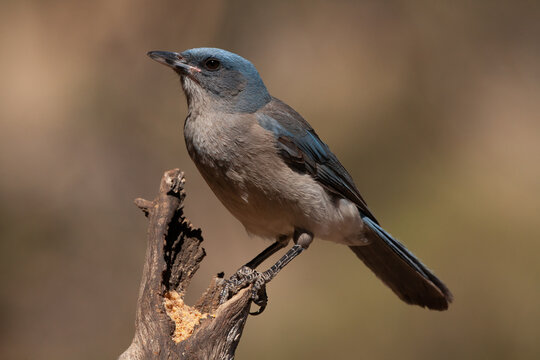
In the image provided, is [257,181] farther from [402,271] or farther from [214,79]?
[402,271]

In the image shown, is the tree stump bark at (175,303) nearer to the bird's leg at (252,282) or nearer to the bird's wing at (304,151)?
the bird's leg at (252,282)

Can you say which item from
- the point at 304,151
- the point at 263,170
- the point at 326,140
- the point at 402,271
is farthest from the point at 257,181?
the point at 326,140

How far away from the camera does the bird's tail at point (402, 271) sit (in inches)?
150

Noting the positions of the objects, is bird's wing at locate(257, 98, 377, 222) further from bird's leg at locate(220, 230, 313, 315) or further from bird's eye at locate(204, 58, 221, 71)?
bird's leg at locate(220, 230, 313, 315)

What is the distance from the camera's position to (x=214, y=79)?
3514 mm

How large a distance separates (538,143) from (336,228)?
3384 mm

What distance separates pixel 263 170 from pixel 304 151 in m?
0.37

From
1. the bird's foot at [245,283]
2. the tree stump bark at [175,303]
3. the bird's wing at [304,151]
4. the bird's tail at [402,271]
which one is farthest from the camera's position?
the bird's tail at [402,271]

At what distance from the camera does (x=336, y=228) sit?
11.9 ft

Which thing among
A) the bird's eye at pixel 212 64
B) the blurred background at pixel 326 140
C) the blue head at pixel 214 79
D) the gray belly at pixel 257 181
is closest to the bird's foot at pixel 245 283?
the gray belly at pixel 257 181

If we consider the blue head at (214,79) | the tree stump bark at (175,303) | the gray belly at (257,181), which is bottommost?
the tree stump bark at (175,303)

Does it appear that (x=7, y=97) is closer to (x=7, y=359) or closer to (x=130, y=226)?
(x=130, y=226)

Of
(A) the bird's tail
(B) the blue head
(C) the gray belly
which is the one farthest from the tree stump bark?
(A) the bird's tail

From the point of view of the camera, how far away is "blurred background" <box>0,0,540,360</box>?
5.27 meters
